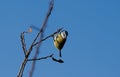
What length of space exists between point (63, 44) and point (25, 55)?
421 mm

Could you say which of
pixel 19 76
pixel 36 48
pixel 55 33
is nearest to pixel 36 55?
pixel 36 48

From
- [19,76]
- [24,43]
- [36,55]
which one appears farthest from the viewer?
[24,43]

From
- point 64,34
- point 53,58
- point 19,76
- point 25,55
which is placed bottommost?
point 19,76

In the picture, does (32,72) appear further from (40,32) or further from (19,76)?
(40,32)

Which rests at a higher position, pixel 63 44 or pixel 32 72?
pixel 63 44

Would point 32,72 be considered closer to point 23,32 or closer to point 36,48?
point 36,48

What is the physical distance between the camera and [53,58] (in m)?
2.66

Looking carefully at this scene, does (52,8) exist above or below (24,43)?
above

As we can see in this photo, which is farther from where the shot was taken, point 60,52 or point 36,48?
point 60,52

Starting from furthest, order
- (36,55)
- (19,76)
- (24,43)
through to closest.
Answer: (24,43) → (36,55) → (19,76)

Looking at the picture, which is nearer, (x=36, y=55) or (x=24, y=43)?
(x=36, y=55)

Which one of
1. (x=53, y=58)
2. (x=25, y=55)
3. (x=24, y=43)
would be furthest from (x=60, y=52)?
(x=25, y=55)

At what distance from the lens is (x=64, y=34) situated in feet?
8.79

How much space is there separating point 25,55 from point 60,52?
1.52 ft
